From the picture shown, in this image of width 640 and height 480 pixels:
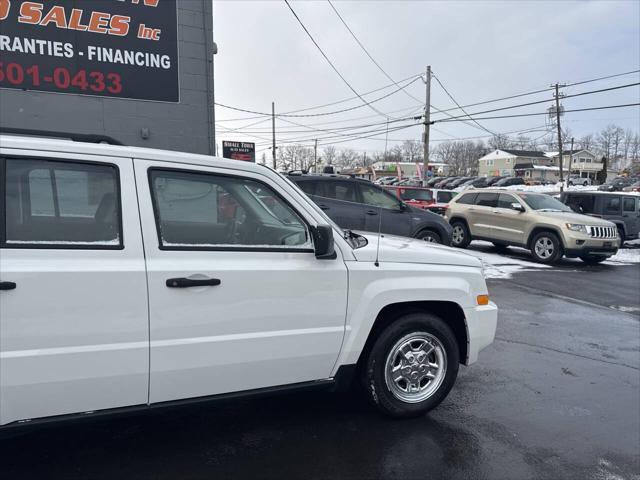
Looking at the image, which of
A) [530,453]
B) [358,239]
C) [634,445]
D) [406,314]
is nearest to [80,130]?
[358,239]

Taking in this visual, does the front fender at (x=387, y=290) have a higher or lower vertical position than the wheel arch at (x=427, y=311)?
higher

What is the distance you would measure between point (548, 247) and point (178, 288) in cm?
1124

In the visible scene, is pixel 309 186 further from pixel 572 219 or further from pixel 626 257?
pixel 626 257

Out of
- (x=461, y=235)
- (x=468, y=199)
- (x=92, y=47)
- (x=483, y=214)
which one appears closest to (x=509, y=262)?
(x=483, y=214)

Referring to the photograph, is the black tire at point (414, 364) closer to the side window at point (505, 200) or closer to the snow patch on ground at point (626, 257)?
the side window at point (505, 200)

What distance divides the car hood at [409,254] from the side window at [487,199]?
10.1 meters

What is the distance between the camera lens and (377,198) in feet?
32.1

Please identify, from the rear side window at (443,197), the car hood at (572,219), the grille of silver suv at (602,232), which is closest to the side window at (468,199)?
the car hood at (572,219)

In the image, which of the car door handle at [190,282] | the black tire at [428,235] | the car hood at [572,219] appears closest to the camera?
the car door handle at [190,282]

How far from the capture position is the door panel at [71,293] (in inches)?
85.7

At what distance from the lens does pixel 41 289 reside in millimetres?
2176

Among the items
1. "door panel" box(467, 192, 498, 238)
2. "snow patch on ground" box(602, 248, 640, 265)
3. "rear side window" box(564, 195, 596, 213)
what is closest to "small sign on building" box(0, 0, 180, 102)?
"door panel" box(467, 192, 498, 238)

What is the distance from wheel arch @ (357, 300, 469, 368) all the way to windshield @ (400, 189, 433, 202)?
44.9 ft

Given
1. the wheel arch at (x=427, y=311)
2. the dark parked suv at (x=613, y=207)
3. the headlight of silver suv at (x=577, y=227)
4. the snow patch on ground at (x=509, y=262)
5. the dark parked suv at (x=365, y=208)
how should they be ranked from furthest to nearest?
the dark parked suv at (x=613, y=207) < the headlight of silver suv at (x=577, y=227) < the snow patch on ground at (x=509, y=262) < the dark parked suv at (x=365, y=208) < the wheel arch at (x=427, y=311)
